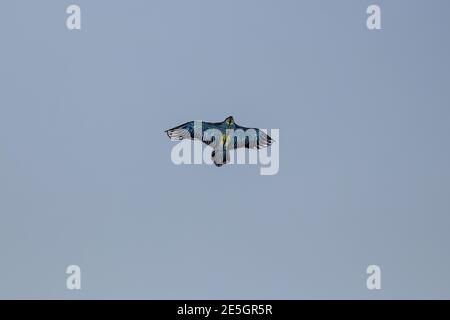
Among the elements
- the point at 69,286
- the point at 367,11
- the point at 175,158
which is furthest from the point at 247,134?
the point at 69,286

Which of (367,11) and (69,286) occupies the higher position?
(367,11)
